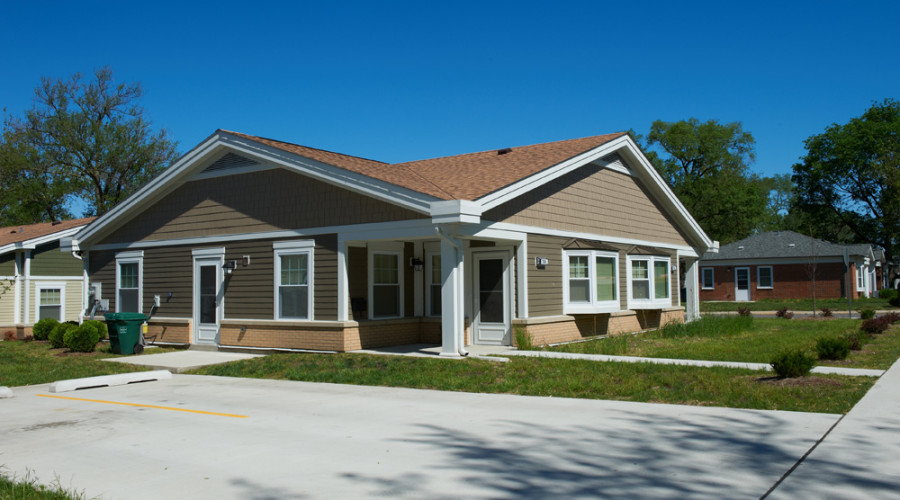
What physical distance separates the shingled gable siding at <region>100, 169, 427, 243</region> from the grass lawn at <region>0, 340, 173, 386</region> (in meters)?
3.17

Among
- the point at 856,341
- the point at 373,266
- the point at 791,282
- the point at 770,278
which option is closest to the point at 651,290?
the point at 856,341

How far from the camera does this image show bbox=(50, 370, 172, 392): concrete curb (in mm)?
11883

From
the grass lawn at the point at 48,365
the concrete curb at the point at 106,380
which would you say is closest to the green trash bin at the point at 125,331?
the grass lawn at the point at 48,365

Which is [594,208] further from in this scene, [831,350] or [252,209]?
[252,209]

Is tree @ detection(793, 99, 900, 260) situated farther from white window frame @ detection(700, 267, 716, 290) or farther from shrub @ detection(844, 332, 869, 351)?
shrub @ detection(844, 332, 869, 351)

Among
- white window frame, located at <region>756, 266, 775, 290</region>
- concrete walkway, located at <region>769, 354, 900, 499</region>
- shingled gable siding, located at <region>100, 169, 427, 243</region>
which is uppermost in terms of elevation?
shingled gable siding, located at <region>100, 169, 427, 243</region>

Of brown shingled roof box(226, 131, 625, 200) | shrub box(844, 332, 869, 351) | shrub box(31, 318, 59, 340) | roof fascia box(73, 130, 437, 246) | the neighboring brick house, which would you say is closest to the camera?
roof fascia box(73, 130, 437, 246)

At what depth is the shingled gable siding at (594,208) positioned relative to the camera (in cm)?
1625

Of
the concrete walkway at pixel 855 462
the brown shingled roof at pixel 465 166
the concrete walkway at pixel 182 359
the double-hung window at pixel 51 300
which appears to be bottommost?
the concrete walkway at pixel 855 462

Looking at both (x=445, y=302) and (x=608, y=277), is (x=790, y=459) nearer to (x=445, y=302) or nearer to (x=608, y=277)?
(x=445, y=302)

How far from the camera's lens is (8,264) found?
2536 centimetres

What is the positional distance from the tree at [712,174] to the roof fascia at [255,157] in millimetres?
44024

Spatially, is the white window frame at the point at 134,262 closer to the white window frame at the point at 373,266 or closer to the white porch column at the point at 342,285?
the white porch column at the point at 342,285

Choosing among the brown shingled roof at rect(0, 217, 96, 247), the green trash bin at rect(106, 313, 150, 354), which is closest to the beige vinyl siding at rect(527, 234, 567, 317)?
the green trash bin at rect(106, 313, 150, 354)
